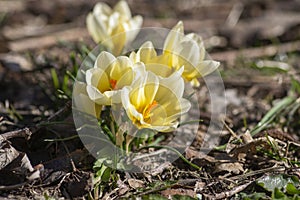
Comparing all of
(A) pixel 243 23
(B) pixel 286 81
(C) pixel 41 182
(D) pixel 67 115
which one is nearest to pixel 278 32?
(A) pixel 243 23

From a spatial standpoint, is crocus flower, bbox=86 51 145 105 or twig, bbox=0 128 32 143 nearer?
crocus flower, bbox=86 51 145 105

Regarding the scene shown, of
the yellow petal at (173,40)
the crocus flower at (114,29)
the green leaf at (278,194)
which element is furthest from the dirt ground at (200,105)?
the yellow petal at (173,40)

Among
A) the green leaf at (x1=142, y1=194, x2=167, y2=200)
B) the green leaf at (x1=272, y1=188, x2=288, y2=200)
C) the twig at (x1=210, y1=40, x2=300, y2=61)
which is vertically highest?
the green leaf at (x1=142, y1=194, x2=167, y2=200)

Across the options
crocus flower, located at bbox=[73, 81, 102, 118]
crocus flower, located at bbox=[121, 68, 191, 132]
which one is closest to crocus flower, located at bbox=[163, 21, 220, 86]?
crocus flower, located at bbox=[121, 68, 191, 132]

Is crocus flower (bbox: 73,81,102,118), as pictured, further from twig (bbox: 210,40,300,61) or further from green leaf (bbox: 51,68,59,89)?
twig (bbox: 210,40,300,61)

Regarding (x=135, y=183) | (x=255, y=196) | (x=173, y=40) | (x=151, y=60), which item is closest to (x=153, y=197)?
(x=135, y=183)

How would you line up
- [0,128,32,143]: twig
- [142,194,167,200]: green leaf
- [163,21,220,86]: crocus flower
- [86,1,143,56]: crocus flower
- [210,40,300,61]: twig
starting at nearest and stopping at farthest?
[142,194,167,200]: green leaf, [0,128,32,143]: twig, [163,21,220,86]: crocus flower, [86,1,143,56]: crocus flower, [210,40,300,61]: twig
